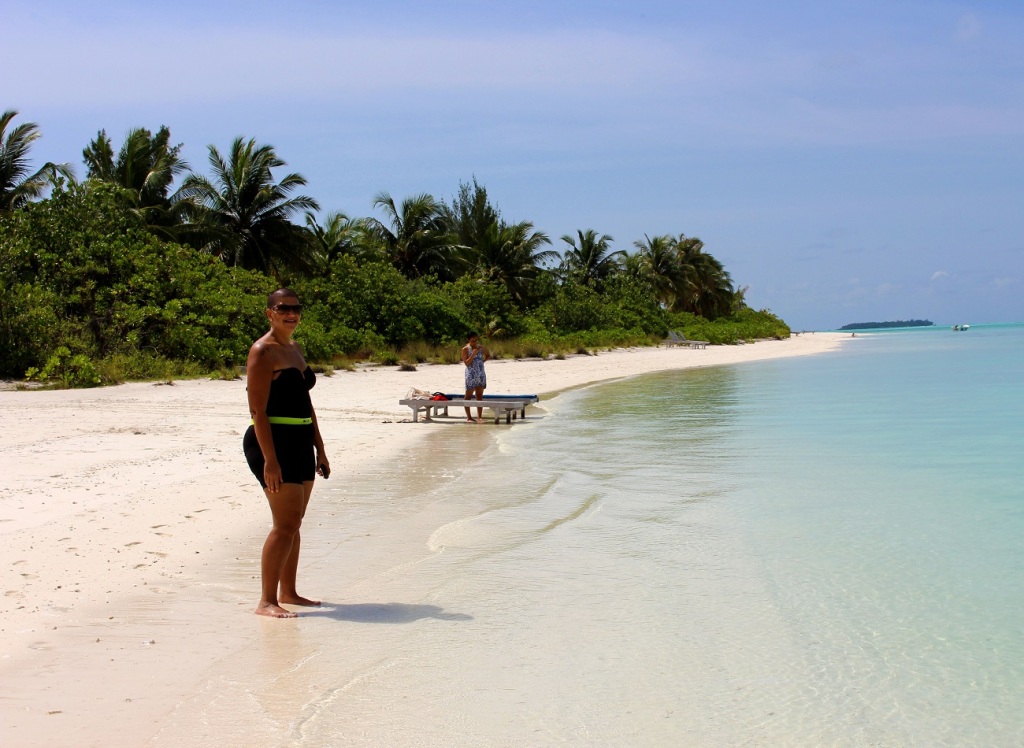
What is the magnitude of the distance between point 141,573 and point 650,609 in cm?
314

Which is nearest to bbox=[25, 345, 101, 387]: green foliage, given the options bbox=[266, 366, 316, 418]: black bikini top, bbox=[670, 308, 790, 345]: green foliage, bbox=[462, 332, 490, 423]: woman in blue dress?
bbox=[462, 332, 490, 423]: woman in blue dress

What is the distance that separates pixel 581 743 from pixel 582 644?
1220mm

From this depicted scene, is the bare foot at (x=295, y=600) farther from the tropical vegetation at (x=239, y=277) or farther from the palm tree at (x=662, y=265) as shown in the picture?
the palm tree at (x=662, y=265)

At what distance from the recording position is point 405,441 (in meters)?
13.5

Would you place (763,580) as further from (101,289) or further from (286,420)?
(101,289)

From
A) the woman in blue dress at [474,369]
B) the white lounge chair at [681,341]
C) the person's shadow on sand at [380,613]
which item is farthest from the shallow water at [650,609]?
the white lounge chair at [681,341]

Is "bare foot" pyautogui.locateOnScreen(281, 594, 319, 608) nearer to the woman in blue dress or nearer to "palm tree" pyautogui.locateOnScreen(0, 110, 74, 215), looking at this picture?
the woman in blue dress

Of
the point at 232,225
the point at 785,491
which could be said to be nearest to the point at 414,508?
the point at 785,491

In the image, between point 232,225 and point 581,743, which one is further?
point 232,225

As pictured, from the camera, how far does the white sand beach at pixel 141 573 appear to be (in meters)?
4.03

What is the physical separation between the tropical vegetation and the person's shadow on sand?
14.9 meters

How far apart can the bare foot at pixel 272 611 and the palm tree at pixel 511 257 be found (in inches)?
1521

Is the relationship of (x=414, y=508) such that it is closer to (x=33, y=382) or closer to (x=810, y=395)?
(x=33, y=382)

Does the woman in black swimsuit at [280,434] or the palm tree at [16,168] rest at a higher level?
the palm tree at [16,168]
